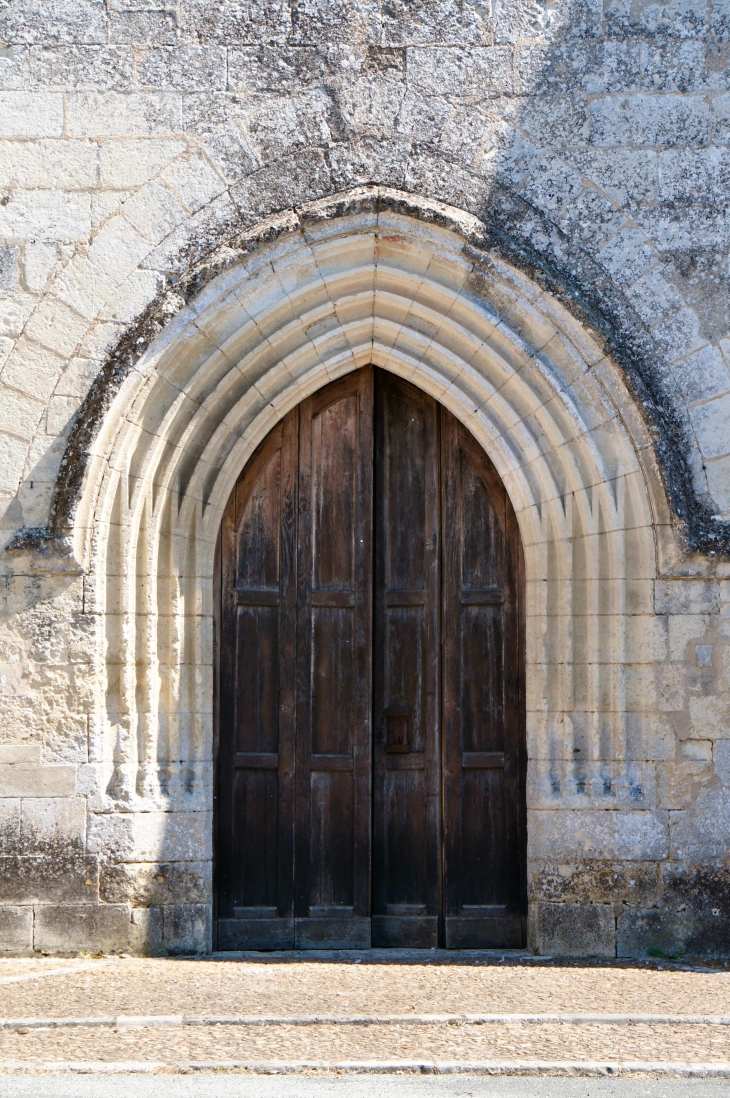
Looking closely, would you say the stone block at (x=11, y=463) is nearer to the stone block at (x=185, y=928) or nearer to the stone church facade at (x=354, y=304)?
the stone church facade at (x=354, y=304)

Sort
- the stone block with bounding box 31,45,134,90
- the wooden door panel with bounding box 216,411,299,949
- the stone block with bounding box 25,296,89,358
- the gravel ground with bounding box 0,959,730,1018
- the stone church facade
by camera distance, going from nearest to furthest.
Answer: the gravel ground with bounding box 0,959,730,1018 → the stone church facade → the stone block with bounding box 25,296,89,358 → the stone block with bounding box 31,45,134,90 → the wooden door panel with bounding box 216,411,299,949

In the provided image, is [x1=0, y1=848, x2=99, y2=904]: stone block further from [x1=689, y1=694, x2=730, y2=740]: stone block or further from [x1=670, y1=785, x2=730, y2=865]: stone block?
[x1=689, y1=694, x2=730, y2=740]: stone block

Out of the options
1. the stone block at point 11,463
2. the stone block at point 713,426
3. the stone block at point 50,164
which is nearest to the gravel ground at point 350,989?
the stone block at point 11,463

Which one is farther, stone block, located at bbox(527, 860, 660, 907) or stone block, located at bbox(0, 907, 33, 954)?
stone block, located at bbox(527, 860, 660, 907)

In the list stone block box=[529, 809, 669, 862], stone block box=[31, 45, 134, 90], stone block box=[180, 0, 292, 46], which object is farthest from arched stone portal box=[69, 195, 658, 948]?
stone block box=[31, 45, 134, 90]

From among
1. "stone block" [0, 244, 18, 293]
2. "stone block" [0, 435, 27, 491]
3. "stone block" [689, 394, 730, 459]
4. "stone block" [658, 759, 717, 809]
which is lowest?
"stone block" [658, 759, 717, 809]

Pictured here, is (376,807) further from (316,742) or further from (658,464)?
(658,464)

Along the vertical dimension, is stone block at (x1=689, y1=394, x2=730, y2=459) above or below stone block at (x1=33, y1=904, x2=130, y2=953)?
above

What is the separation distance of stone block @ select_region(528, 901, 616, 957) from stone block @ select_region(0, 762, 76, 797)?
2.17 meters

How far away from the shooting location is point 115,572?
575cm

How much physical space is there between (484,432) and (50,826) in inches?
105

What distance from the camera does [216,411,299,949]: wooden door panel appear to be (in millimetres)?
6074

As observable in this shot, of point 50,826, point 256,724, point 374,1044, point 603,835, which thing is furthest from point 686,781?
point 50,826

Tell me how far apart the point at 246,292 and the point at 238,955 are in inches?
118
